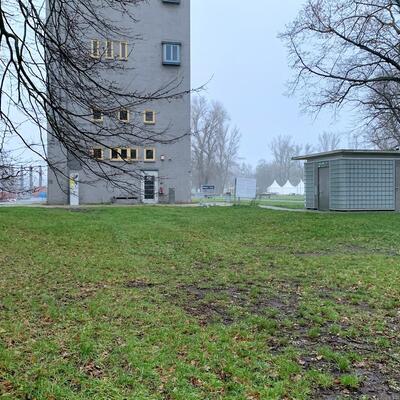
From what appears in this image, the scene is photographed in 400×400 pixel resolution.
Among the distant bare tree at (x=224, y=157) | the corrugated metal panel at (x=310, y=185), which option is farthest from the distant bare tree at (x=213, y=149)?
the corrugated metal panel at (x=310, y=185)

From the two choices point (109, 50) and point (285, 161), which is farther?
point (285, 161)

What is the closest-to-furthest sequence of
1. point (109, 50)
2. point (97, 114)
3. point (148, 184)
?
1. point (97, 114)
2. point (109, 50)
3. point (148, 184)

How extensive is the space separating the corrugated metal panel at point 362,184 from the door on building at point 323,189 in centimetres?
57

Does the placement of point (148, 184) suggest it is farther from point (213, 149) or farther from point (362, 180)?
point (213, 149)

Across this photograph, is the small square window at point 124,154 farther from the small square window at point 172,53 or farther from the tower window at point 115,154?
the small square window at point 172,53

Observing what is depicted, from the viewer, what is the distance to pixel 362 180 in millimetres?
21094

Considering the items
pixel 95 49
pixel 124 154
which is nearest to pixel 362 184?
pixel 95 49

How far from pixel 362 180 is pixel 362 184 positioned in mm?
185

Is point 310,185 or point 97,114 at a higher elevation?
point 97,114

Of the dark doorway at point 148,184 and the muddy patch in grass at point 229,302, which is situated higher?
the dark doorway at point 148,184

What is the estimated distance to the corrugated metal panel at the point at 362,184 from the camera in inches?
825

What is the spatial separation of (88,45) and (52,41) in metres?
0.82

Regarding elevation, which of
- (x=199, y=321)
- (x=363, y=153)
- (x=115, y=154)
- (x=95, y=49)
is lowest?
(x=199, y=321)

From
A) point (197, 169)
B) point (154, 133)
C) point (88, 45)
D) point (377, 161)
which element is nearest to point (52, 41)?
point (88, 45)
